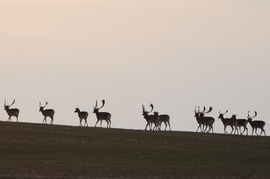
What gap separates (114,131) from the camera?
2094 inches

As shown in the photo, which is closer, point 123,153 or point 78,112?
point 123,153

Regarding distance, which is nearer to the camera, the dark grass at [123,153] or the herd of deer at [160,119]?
the dark grass at [123,153]

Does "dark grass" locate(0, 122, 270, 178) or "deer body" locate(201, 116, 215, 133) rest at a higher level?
"deer body" locate(201, 116, 215, 133)

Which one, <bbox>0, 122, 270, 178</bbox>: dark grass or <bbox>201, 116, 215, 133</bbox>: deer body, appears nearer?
<bbox>0, 122, 270, 178</bbox>: dark grass

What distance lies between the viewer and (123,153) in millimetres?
43062

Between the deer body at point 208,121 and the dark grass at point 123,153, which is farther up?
the deer body at point 208,121

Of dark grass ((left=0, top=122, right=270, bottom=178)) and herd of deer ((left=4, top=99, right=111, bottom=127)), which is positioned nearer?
dark grass ((left=0, top=122, right=270, bottom=178))

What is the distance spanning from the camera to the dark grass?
35.7 meters

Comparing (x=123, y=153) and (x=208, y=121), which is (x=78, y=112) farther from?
(x=123, y=153)

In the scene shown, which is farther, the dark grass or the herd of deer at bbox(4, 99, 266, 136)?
the herd of deer at bbox(4, 99, 266, 136)

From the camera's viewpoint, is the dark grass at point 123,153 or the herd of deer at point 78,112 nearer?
the dark grass at point 123,153

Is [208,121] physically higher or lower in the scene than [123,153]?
higher

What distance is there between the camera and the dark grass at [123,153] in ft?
117

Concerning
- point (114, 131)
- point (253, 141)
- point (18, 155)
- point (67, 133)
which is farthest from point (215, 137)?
point (18, 155)
